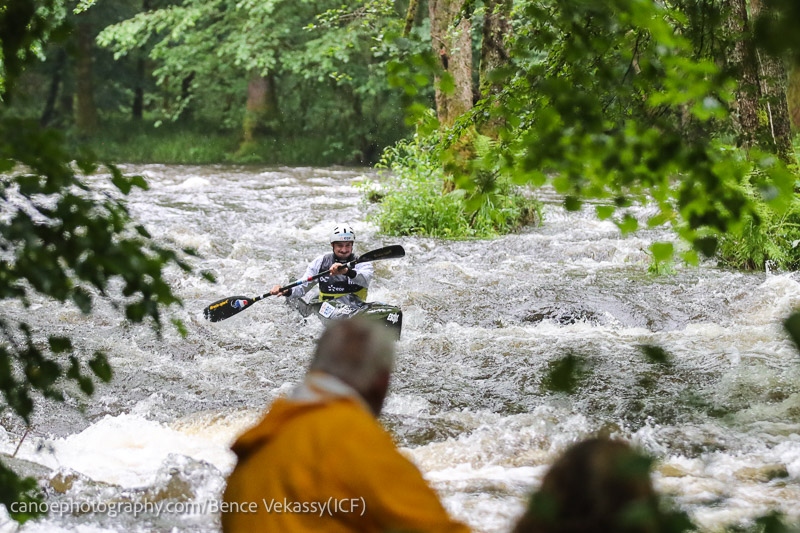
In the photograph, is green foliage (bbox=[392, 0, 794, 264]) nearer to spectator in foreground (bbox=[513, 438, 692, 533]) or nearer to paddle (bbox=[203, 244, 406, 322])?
spectator in foreground (bbox=[513, 438, 692, 533])

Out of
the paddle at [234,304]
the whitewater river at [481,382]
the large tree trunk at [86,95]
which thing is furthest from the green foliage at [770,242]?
the large tree trunk at [86,95]

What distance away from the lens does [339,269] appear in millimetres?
8156

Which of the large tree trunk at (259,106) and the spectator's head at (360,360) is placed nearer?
the spectator's head at (360,360)

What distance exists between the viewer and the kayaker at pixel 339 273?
8.30 m

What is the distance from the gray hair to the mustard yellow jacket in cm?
8

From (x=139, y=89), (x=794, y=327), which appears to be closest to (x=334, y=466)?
(x=794, y=327)

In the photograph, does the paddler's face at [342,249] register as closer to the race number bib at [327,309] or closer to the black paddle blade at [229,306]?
the race number bib at [327,309]

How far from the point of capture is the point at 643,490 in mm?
1633

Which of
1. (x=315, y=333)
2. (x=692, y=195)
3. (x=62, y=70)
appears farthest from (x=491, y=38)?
(x=62, y=70)

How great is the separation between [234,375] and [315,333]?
1.60 m

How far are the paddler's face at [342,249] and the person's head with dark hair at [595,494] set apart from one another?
6744 millimetres

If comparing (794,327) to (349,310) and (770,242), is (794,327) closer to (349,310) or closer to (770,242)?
(349,310)

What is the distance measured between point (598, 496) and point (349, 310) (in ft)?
22.3

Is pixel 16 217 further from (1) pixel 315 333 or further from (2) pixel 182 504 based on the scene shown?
(1) pixel 315 333
